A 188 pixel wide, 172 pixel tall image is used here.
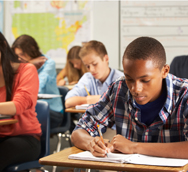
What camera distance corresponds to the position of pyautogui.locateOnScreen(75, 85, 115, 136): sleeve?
4.85 feet

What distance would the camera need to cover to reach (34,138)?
199 centimetres

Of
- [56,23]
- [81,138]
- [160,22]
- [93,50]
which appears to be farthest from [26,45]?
[160,22]

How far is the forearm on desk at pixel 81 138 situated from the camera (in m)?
1.30

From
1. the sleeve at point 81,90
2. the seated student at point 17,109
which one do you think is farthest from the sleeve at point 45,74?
the seated student at point 17,109

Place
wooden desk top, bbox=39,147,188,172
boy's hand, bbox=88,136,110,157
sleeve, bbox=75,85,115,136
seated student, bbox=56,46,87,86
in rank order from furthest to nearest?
seated student, bbox=56,46,87,86 < sleeve, bbox=75,85,115,136 < boy's hand, bbox=88,136,110,157 < wooden desk top, bbox=39,147,188,172

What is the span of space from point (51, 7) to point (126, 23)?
1.47 m

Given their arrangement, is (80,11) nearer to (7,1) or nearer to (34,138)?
(7,1)

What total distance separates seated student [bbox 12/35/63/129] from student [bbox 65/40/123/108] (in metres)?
0.42

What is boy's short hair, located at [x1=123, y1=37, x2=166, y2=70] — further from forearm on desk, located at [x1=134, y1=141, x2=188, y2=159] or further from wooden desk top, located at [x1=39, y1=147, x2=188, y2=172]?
wooden desk top, located at [x1=39, y1=147, x2=188, y2=172]

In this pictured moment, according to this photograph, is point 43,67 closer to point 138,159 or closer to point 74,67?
point 74,67

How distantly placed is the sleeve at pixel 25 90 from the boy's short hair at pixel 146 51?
3.13 feet

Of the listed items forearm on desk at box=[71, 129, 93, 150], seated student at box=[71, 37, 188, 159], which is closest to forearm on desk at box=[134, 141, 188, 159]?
seated student at box=[71, 37, 188, 159]

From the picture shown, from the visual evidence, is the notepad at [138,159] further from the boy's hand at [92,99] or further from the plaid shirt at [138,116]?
the boy's hand at [92,99]

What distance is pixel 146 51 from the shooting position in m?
1.24
